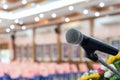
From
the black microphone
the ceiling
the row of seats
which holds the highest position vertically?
the ceiling

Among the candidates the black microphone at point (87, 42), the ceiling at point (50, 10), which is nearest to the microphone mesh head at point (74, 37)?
the black microphone at point (87, 42)

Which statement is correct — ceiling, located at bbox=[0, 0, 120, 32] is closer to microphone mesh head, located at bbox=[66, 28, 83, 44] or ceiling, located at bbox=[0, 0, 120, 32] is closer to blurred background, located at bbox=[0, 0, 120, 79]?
blurred background, located at bbox=[0, 0, 120, 79]

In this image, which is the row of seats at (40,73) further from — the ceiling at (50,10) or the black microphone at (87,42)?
the black microphone at (87,42)

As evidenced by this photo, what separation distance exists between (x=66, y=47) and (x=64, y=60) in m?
0.23

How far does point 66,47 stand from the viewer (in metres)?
3.79

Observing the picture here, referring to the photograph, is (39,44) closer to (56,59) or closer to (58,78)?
(56,59)

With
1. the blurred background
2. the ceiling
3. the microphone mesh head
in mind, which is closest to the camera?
the microphone mesh head

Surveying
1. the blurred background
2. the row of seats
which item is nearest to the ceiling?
the blurred background

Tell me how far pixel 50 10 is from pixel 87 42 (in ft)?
7.76

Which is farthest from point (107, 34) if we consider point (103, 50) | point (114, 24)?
point (103, 50)

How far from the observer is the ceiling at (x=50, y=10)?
111 inches

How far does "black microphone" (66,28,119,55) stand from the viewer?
0.63m

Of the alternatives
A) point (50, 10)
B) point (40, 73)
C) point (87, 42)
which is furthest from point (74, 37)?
point (50, 10)

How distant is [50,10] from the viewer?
→ 9.81 feet
